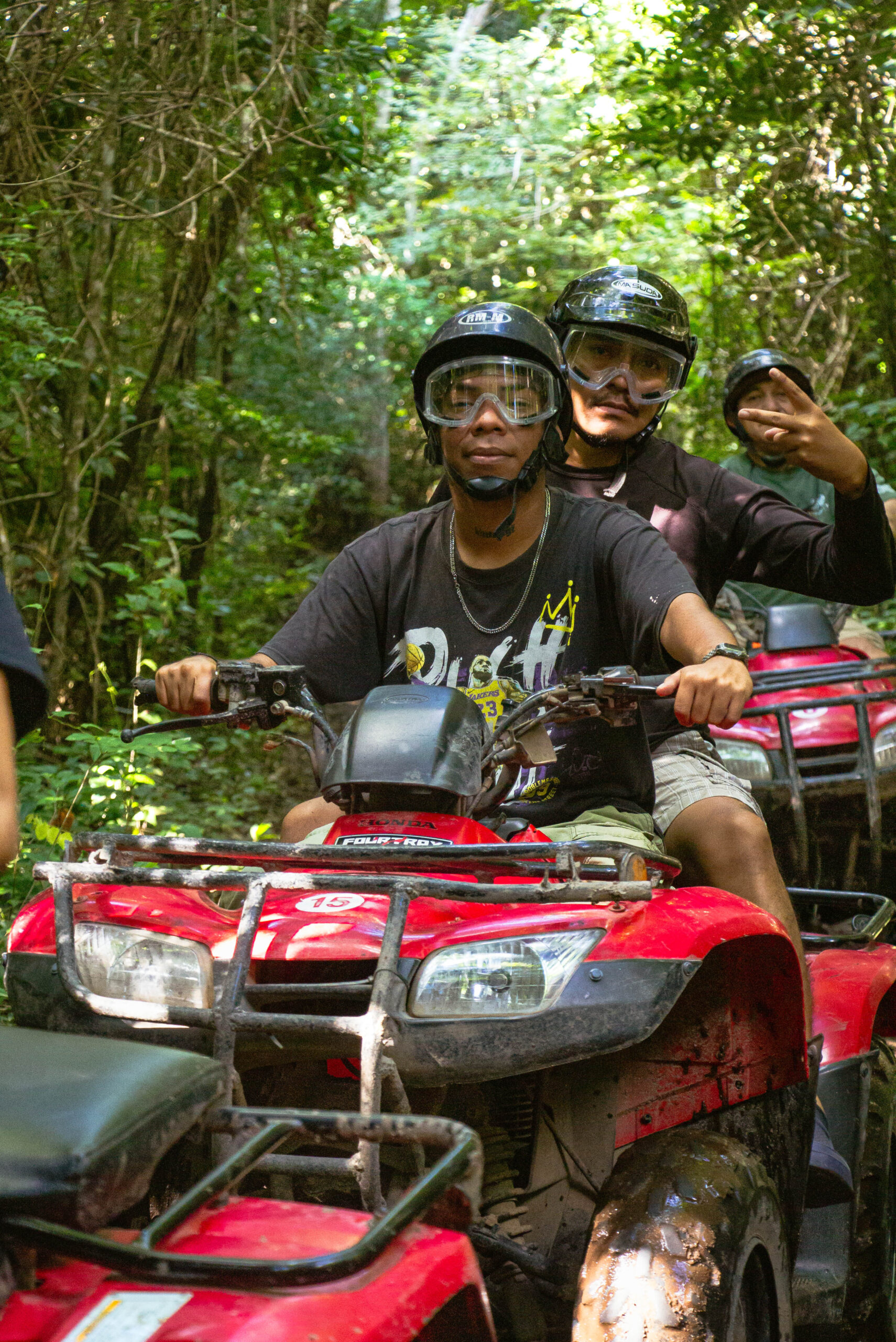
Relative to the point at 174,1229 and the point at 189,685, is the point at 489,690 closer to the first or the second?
the point at 189,685

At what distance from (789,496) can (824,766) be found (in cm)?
172

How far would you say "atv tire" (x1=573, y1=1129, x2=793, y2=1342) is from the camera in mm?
2203

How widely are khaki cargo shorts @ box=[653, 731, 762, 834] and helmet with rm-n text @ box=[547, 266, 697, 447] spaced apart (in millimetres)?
1186

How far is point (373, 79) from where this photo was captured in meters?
10.6

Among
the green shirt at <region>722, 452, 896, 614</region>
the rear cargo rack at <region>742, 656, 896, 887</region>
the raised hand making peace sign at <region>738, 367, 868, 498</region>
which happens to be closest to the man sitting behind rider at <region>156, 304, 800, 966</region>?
the raised hand making peace sign at <region>738, 367, 868, 498</region>

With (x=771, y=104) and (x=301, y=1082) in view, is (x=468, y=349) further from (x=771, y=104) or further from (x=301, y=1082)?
(x=771, y=104)

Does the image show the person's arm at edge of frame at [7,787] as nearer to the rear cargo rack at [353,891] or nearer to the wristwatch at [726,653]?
the rear cargo rack at [353,891]

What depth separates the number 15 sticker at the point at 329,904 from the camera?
2.49m

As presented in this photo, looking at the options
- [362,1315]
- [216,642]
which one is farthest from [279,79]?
[362,1315]

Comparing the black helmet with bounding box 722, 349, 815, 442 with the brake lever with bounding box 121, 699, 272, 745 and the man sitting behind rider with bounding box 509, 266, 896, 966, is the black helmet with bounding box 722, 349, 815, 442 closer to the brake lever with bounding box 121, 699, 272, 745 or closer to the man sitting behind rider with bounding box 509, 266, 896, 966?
the man sitting behind rider with bounding box 509, 266, 896, 966

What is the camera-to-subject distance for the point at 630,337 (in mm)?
4656

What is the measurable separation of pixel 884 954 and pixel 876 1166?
2.00 feet

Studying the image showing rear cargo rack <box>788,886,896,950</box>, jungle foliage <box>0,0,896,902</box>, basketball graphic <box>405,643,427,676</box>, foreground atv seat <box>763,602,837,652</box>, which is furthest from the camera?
jungle foliage <box>0,0,896,902</box>

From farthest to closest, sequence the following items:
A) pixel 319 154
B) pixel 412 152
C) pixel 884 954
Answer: pixel 412 152, pixel 319 154, pixel 884 954
